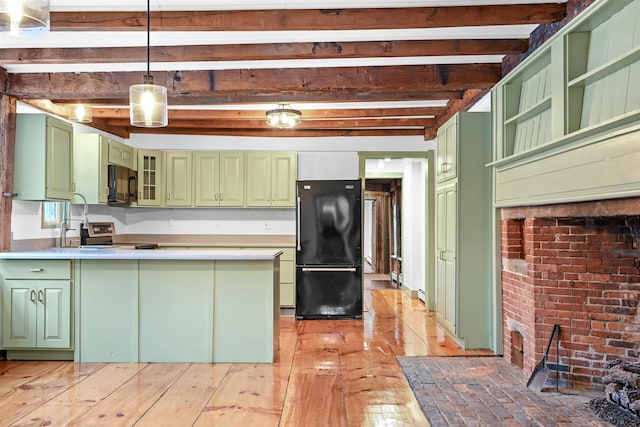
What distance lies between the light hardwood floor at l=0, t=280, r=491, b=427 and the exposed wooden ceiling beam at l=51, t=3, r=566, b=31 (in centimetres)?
230

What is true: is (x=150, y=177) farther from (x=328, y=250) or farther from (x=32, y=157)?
(x=328, y=250)

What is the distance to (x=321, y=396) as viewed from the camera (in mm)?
3039

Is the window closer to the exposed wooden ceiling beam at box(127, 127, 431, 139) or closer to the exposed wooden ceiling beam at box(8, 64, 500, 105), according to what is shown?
the exposed wooden ceiling beam at box(8, 64, 500, 105)

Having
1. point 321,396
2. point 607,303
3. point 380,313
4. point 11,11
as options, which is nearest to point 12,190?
point 11,11

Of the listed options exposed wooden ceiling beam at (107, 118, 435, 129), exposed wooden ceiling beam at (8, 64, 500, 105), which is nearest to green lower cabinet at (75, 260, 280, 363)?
exposed wooden ceiling beam at (8, 64, 500, 105)

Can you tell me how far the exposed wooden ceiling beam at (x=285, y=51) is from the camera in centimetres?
346

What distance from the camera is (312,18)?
9.71ft

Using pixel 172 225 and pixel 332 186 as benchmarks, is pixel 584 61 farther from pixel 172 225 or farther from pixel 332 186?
pixel 172 225

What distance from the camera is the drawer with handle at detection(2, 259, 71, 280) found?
374 cm

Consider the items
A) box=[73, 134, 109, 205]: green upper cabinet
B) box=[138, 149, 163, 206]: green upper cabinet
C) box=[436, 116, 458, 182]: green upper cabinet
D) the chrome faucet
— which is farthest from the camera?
box=[138, 149, 163, 206]: green upper cabinet

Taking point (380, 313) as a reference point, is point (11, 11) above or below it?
above

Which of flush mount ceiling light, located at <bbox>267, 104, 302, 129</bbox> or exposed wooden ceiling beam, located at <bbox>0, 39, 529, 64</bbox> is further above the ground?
exposed wooden ceiling beam, located at <bbox>0, 39, 529, 64</bbox>

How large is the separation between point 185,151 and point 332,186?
2012 millimetres

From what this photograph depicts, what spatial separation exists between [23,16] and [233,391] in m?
2.39
